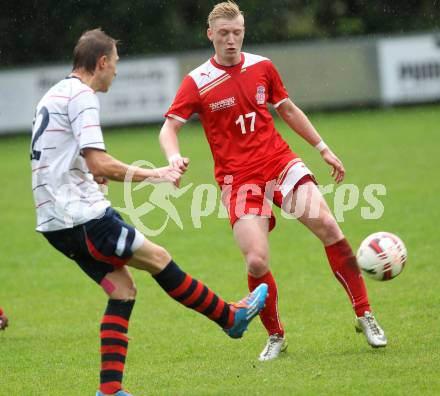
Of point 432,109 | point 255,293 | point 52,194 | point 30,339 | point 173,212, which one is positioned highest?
point 52,194

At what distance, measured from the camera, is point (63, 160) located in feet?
16.0

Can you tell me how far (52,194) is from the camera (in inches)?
193

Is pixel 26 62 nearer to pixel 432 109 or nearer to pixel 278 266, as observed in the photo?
pixel 432 109

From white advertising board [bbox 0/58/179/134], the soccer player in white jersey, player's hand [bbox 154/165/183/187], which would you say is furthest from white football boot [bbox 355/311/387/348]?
white advertising board [bbox 0/58/179/134]

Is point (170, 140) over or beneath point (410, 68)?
over

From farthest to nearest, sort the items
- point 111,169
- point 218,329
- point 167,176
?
point 218,329
point 167,176
point 111,169

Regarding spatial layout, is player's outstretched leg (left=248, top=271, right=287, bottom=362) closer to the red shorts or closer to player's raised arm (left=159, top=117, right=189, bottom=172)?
the red shorts

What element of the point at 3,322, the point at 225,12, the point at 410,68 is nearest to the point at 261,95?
the point at 225,12

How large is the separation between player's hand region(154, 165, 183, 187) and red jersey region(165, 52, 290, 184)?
1174mm

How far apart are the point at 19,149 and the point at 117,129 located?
3.26m

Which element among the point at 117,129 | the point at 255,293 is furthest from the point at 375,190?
the point at 117,129

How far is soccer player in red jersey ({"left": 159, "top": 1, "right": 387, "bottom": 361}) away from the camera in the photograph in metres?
5.98

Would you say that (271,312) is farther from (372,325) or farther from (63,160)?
(63,160)

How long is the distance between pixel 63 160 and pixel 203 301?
109 cm
